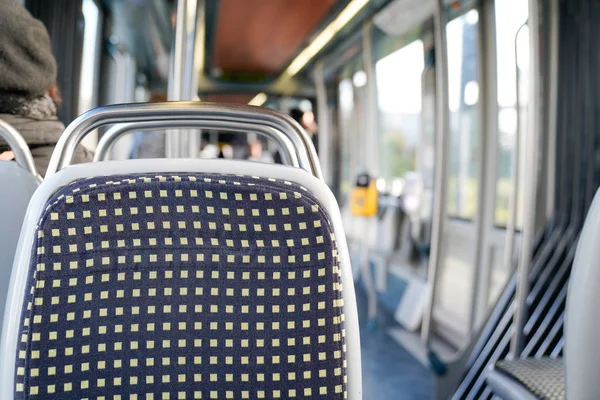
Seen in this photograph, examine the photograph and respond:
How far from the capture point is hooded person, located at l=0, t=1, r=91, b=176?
1.54 m

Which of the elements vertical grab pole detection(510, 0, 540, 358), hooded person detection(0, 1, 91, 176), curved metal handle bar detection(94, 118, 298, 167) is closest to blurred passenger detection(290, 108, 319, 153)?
vertical grab pole detection(510, 0, 540, 358)

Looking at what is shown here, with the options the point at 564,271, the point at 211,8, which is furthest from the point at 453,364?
the point at 211,8

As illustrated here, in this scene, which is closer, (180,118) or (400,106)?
(180,118)

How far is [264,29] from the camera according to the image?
26.0 ft

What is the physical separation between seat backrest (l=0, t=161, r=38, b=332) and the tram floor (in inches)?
103

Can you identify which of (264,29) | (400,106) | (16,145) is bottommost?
(16,145)

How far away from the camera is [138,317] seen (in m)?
0.98

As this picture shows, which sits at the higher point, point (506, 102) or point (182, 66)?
point (182, 66)

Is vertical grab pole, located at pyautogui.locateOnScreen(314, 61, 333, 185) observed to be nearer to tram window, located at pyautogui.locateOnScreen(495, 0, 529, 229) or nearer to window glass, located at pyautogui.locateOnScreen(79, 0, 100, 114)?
tram window, located at pyautogui.locateOnScreen(495, 0, 529, 229)

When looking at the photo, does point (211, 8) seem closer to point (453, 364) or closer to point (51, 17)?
point (51, 17)

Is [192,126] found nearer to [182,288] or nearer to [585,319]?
[182,288]

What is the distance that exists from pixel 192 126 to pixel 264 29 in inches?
273

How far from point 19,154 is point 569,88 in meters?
2.53

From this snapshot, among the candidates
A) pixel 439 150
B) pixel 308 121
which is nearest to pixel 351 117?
pixel 308 121
